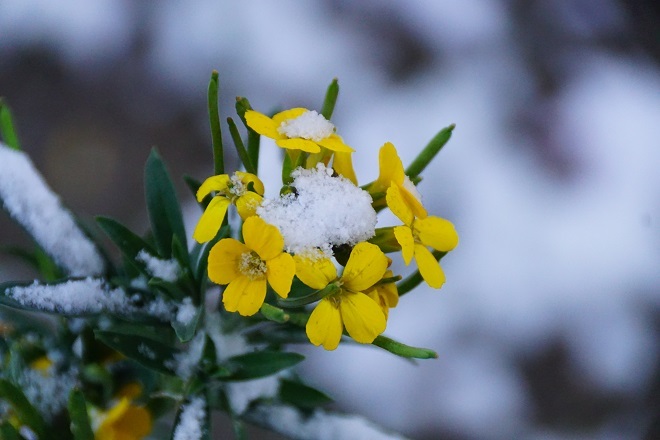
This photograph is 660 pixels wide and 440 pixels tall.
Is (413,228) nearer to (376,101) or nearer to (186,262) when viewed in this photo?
(186,262)

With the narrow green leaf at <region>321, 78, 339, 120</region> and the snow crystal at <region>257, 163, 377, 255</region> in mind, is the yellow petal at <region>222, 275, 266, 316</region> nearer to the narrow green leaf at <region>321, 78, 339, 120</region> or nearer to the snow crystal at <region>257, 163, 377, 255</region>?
the snow crystal at <region>257, 163, 377, 255</region>

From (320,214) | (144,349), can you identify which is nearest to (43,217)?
(144,349)

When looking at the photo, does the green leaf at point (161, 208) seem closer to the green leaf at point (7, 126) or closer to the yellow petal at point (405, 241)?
the green leaf at point (7, 126)

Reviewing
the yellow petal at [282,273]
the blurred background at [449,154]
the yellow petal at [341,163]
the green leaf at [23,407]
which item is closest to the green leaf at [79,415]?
the green leaf at [23,407]

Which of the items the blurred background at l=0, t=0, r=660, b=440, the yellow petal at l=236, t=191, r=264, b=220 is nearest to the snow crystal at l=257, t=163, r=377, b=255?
the yellow petal at l=236, t=191, r=264, b=220

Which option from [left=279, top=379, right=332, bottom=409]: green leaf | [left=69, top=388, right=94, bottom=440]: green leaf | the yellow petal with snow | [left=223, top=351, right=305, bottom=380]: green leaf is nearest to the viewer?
the yellow petal with snow

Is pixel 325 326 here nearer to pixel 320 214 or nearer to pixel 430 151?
pixel 320 214
